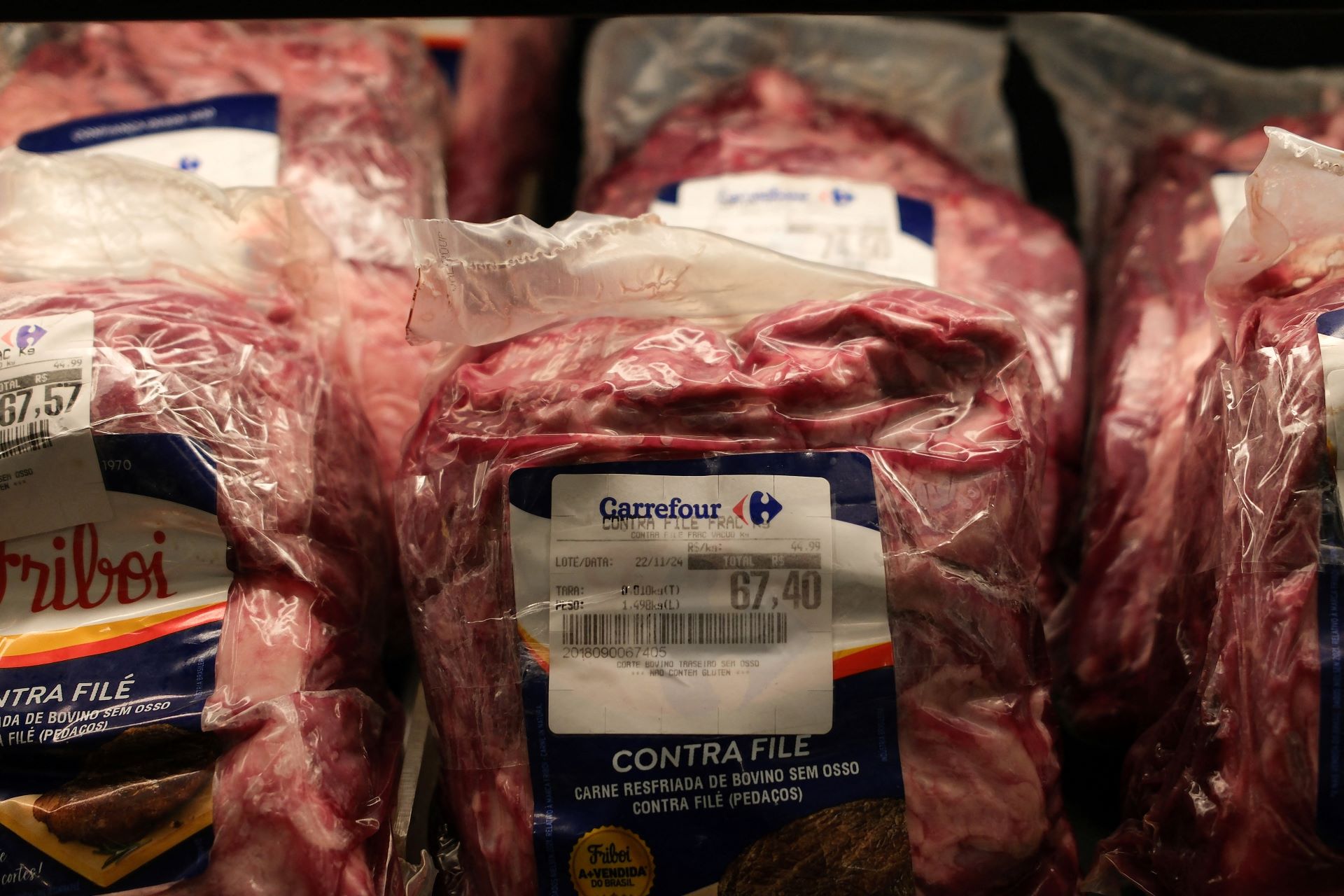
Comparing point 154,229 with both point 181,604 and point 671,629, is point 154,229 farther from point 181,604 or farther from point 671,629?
point 671,629

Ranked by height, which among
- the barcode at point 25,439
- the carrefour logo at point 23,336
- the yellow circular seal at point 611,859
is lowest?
the yellow circular seal at point 611,859

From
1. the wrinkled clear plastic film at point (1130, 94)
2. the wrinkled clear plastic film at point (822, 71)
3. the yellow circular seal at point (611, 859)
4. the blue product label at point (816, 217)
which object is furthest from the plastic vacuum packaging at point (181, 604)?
the wrinkled clear plastic film at point (1130, 94)

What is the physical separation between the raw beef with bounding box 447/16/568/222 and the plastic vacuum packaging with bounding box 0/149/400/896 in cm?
53

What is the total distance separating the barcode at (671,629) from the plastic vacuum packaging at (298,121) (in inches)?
14.1

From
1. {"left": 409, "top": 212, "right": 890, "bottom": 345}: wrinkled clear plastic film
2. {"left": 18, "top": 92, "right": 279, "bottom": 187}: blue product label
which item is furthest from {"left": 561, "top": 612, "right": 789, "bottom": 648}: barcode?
{"left": 18, "top": 92, "right": 279, "bottom": 187}: blue product label

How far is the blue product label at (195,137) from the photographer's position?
3.92 feet

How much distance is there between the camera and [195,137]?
1.21 m

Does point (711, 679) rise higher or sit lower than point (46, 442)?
lower

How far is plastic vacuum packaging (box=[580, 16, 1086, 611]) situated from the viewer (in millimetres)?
1193

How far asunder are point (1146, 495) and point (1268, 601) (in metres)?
0.29

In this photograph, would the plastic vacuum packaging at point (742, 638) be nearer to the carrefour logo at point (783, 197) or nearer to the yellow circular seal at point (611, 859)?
the yellow circular seal at point (611, 859)

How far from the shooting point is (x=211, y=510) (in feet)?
2.72

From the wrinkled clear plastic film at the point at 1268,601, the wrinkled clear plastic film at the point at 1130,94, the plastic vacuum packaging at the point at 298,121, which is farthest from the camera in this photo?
the wrinkled clear plastic film at the point at 1130,94

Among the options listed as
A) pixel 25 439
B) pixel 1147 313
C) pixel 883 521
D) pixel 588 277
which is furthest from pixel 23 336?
pixel 1147 313
